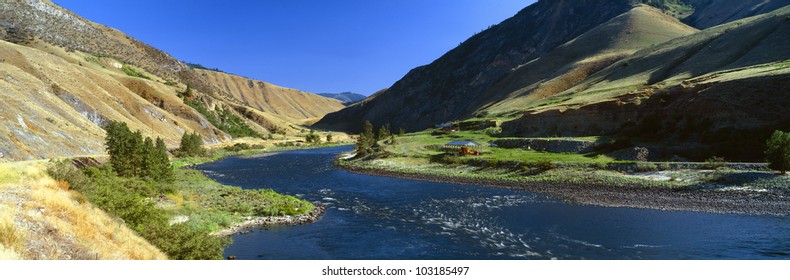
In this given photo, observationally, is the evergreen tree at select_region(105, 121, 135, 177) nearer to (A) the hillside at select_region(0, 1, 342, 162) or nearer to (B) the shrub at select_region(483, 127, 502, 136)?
(A) the hillside at select_region(0, 1, 342, 162)

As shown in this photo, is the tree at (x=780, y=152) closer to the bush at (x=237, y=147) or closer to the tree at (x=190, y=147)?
the tree at (x=190, y=147)

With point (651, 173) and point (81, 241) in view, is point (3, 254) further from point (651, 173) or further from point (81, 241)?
point (651, 173)

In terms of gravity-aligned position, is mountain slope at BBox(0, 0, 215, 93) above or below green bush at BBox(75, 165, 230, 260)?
above

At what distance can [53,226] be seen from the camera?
1302 centimetres

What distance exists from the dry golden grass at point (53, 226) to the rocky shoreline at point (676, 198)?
36.3 m

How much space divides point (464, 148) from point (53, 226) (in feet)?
199

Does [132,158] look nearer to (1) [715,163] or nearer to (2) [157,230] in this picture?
(2) [157,230]

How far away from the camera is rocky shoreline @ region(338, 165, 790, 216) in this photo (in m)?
33.2

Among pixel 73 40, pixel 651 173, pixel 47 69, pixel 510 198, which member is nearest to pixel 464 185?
pixel 510 198

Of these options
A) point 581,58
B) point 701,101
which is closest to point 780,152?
point 701,101

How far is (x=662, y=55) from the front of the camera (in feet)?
369

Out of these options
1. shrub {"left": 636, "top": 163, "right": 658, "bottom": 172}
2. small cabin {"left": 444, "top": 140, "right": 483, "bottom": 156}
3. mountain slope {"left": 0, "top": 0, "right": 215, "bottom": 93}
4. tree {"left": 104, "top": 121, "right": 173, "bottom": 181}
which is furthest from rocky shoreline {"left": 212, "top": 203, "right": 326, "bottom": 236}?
mountain slope {"left": 0, "top": 0, "right": 215, "bottom": 93}

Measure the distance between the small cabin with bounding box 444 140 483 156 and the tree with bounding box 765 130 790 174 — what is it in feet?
119

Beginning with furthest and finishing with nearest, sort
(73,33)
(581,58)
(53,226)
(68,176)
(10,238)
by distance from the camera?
(73,33) → (581,58) → (68,176) → (53,226) → (10,238)
